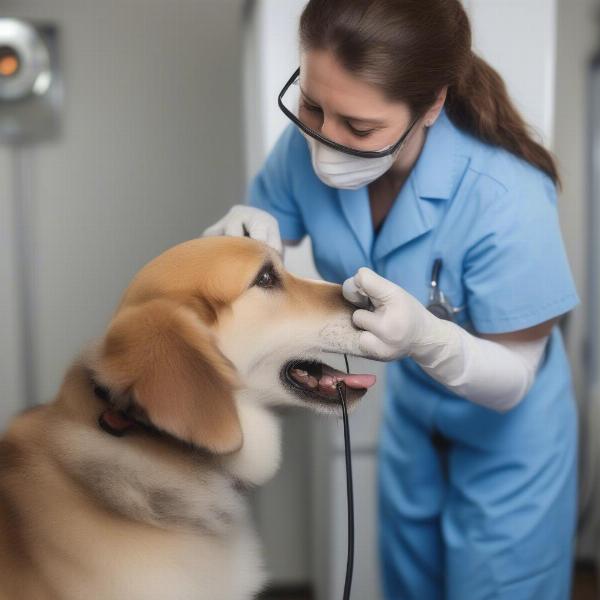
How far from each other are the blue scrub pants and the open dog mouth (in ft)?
0.87

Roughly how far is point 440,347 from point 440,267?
0.38 ft

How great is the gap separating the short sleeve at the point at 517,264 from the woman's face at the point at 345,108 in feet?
0.52

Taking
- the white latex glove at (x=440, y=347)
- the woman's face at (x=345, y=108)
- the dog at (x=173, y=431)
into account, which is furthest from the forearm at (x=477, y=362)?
the woman's face at (x=345, y=108)

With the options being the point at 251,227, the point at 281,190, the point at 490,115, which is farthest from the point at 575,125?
the point at 251,227

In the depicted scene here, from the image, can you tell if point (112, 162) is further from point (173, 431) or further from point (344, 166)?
point (173, 431)

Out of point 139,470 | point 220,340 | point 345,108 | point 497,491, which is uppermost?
point 345,108

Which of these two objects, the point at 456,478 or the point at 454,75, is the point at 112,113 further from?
the point at 456,478

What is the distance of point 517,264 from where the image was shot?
2.69 feet

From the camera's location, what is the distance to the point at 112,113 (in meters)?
0.99

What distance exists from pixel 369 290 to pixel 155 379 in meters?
0.24

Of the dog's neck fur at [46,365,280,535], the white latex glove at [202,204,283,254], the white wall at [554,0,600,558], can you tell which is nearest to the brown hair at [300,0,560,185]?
the white latex glove at [202,204,283,254]

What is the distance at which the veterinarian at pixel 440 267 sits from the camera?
28.5 inches

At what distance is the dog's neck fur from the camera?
0.67m

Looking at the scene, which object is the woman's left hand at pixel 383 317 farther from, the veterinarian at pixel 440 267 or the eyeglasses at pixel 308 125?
the eyeglasses at pixel 308 125
